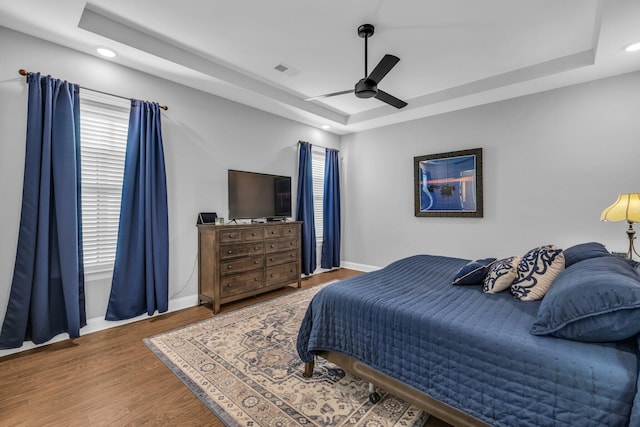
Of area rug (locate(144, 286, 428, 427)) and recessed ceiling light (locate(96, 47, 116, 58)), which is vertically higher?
recessed ceiling light (locate(96, 47, 116, 58))

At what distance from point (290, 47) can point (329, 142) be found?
277 centimetres

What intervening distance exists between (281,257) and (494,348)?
3.23 m

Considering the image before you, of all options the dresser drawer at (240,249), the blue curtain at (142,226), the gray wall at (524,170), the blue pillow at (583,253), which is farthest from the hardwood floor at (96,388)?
the gray wall at (524,170)

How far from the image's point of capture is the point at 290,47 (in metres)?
3.13

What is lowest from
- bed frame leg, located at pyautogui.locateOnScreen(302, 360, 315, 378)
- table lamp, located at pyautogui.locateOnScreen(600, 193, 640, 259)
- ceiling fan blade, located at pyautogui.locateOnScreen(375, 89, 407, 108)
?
bed frame leg, located at pyautogui.locateOnScreen(302, 360, 315, 378)

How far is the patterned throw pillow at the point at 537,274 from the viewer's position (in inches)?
73.0

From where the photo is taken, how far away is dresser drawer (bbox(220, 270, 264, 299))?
3.54 m

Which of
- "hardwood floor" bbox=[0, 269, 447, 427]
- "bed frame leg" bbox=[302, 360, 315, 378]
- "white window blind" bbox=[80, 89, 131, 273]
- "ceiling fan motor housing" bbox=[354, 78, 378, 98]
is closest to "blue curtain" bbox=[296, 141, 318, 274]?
"ceiling fan motor housing" bbox=[354, 78, 378, 98]

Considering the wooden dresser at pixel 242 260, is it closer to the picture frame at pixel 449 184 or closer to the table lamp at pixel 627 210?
the picture frame at pixel 449 184

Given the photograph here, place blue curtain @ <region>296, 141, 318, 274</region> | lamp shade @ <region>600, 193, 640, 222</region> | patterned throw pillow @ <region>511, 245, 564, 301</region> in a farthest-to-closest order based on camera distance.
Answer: blue curtain @ <region>296, 141, 318, 274</region> < lamp shade @ <region>600, 193, 640, 222</region> < patterned throw pillow @ <region>511, 245, 564, 301</region>

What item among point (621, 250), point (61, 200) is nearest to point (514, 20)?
point (621, 250)

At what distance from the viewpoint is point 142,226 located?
318 centimetres

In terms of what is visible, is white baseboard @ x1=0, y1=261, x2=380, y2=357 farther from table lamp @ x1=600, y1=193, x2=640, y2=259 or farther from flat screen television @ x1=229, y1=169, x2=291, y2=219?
table lamp @ x1=600, y1=193, x2=640, y2=259

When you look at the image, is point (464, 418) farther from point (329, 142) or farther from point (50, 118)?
point (329, 142)
